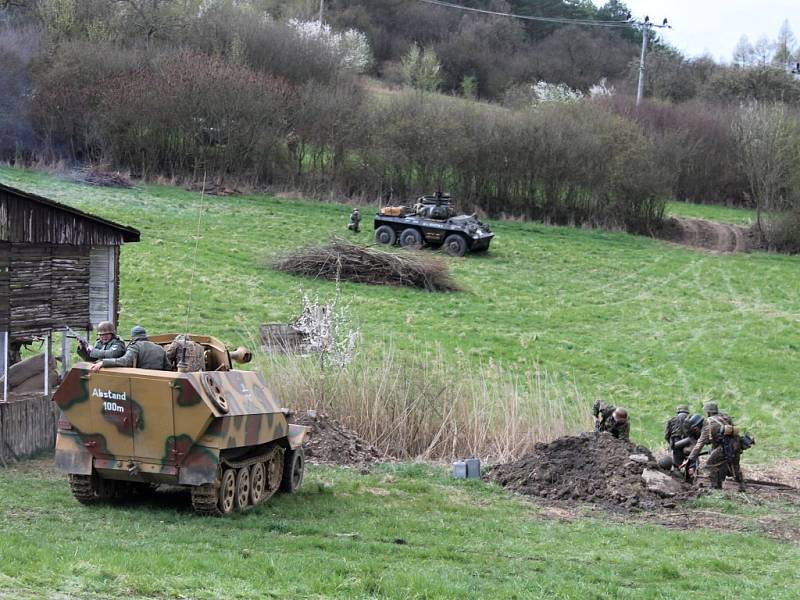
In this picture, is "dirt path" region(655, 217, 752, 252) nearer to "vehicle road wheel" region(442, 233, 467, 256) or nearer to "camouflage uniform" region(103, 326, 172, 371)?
"vehicle road wheel" region(442, 233, 467, 256)

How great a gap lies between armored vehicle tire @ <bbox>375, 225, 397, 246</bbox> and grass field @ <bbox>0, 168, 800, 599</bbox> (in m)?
0.70

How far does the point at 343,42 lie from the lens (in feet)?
245

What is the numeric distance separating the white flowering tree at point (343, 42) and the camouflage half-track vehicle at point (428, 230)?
79.9 ft

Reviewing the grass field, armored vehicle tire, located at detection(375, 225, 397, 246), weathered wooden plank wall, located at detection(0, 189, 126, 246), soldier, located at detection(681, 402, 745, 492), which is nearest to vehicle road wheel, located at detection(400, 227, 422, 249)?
armored vehicle tire, located at detection(375, 225, 397, 246)

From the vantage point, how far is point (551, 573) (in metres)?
11.0

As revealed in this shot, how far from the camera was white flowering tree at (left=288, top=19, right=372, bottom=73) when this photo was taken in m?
63.4

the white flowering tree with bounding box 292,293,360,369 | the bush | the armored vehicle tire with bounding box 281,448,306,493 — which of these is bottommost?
the armored vehicle tire with bounding box 281,448,306,493

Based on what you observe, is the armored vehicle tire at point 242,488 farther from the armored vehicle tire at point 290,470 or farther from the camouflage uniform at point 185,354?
the camouflage uniform at point 185,354

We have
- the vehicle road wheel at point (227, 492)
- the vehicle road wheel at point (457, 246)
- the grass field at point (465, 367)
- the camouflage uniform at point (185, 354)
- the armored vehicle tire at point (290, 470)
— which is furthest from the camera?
the vehicle road wheel at point (457, 246)

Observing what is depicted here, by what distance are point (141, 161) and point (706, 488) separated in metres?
33.3

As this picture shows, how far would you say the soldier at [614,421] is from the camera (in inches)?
670

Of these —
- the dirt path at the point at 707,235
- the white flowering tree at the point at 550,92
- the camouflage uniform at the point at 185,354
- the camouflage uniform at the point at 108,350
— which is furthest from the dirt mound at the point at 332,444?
the white flowering tree at the point at 550,92

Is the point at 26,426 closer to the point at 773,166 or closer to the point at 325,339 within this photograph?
the point at 325,339

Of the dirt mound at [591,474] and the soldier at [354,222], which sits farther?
the soldier at [354,222]
